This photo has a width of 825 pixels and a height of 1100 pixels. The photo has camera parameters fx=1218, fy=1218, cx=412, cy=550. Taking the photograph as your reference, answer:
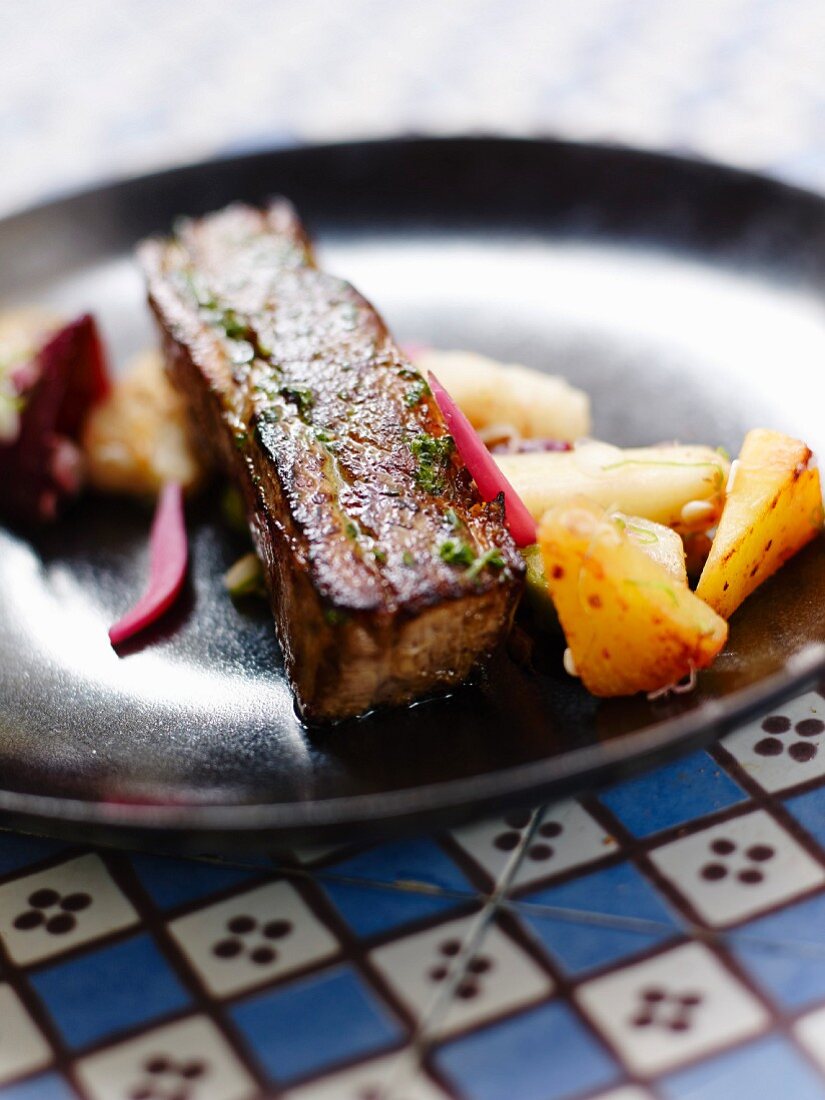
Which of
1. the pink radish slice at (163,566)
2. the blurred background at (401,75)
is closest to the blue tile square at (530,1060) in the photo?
the pink radish slice at (163,566)

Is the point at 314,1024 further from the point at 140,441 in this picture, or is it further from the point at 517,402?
the point at 140,441

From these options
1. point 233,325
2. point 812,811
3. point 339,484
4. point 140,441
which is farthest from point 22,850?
point 812,811

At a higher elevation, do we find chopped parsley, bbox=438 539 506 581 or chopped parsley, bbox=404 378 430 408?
chopped parsley, bbox=404 378 430 408

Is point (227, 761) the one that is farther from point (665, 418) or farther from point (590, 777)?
point (665, 418)

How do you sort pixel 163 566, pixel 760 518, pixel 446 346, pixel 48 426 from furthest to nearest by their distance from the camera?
pixel 446 346 < pixel 48 426 < pixel 163 566 < pixel 760 518

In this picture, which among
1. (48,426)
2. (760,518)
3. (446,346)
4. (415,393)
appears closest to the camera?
(760,518)

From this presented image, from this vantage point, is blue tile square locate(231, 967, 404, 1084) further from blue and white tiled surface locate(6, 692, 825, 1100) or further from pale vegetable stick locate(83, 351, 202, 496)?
pale vegetable stick locate(83, 351, 202, 496)

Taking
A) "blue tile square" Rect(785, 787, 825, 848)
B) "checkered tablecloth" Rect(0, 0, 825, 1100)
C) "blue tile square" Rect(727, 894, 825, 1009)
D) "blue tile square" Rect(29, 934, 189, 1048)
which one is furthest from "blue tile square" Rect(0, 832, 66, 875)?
"blue tile square" Rect(785, 787, 825, 848)
